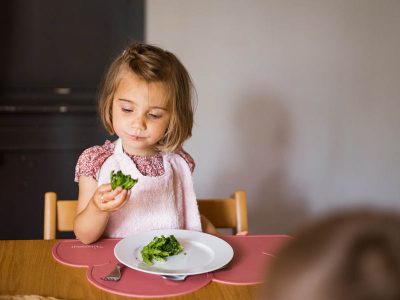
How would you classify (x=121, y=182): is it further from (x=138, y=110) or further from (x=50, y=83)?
(x=50, y=83)

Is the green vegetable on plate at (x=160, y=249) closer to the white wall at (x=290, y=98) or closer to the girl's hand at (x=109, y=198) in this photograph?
the girl's hand at (x=109, y=198)

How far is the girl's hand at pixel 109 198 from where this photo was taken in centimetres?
101

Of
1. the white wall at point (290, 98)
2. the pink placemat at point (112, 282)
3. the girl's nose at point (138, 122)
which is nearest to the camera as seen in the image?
the pink placemat at point (112, 282)

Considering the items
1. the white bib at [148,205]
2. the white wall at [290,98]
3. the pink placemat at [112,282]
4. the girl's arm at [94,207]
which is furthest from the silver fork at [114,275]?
the white wall at [290,98]

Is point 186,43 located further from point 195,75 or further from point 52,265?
point 52,265

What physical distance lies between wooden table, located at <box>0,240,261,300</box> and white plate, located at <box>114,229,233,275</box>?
51 mm

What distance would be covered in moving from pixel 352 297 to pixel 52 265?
2.58 feet

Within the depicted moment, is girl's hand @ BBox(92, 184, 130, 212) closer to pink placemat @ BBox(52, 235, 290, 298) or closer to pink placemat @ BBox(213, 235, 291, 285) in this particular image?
pink placemat @ BBox(52, 235, 290, 298)

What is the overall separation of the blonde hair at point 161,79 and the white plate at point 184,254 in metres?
0.25

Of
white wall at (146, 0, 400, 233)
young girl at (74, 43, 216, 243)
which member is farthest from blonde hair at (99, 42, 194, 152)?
white wall at (146, 0, 400, 233)

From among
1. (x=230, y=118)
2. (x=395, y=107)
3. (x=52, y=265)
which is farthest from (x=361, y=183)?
(x=52, y=265)

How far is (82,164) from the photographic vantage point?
1216 mm

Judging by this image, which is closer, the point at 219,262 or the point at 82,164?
the point at 219,262

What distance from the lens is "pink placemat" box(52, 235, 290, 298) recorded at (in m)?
0.94
